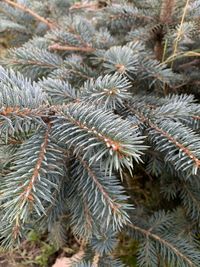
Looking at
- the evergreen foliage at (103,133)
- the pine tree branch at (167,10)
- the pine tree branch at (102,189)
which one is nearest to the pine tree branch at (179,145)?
the evergreen foliage at (103,133)

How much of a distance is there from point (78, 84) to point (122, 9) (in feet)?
1.12

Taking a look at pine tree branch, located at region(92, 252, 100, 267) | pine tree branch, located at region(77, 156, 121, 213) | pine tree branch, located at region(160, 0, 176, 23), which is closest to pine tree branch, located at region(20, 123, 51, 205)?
pine tree branch, located at region(77, 156, 121, 213)

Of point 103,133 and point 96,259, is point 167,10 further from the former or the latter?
point 96,259

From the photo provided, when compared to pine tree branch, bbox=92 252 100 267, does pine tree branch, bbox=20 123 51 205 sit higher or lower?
higher

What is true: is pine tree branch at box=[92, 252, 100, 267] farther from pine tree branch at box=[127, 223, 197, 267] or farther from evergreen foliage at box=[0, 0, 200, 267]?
pine tree branch at box=[127, 223, 197, 267]

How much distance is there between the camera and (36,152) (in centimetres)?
70

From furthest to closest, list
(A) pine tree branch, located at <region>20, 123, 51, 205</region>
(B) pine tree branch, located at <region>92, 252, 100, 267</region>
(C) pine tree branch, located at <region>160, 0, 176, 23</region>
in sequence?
(C) pine tree branch, located at <region>160, 0, 176, 23</region> < (B) pine tree branch, located at <region>92, 252, 100, 267</region> < (A) pine tree branch, located at <region>20, 123, 51, 205</region>

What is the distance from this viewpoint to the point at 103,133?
26.2 inches

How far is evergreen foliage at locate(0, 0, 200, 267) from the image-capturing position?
69 centimetres

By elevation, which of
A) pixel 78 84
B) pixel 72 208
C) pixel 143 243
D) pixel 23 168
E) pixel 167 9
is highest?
pixel 167 9

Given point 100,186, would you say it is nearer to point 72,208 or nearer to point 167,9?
point 72,208

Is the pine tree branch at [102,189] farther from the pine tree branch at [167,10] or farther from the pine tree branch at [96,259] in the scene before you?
the pine tree branch at [167,10]

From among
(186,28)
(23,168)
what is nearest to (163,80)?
(186,28)

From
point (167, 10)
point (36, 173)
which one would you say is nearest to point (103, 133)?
point (36, 173)
